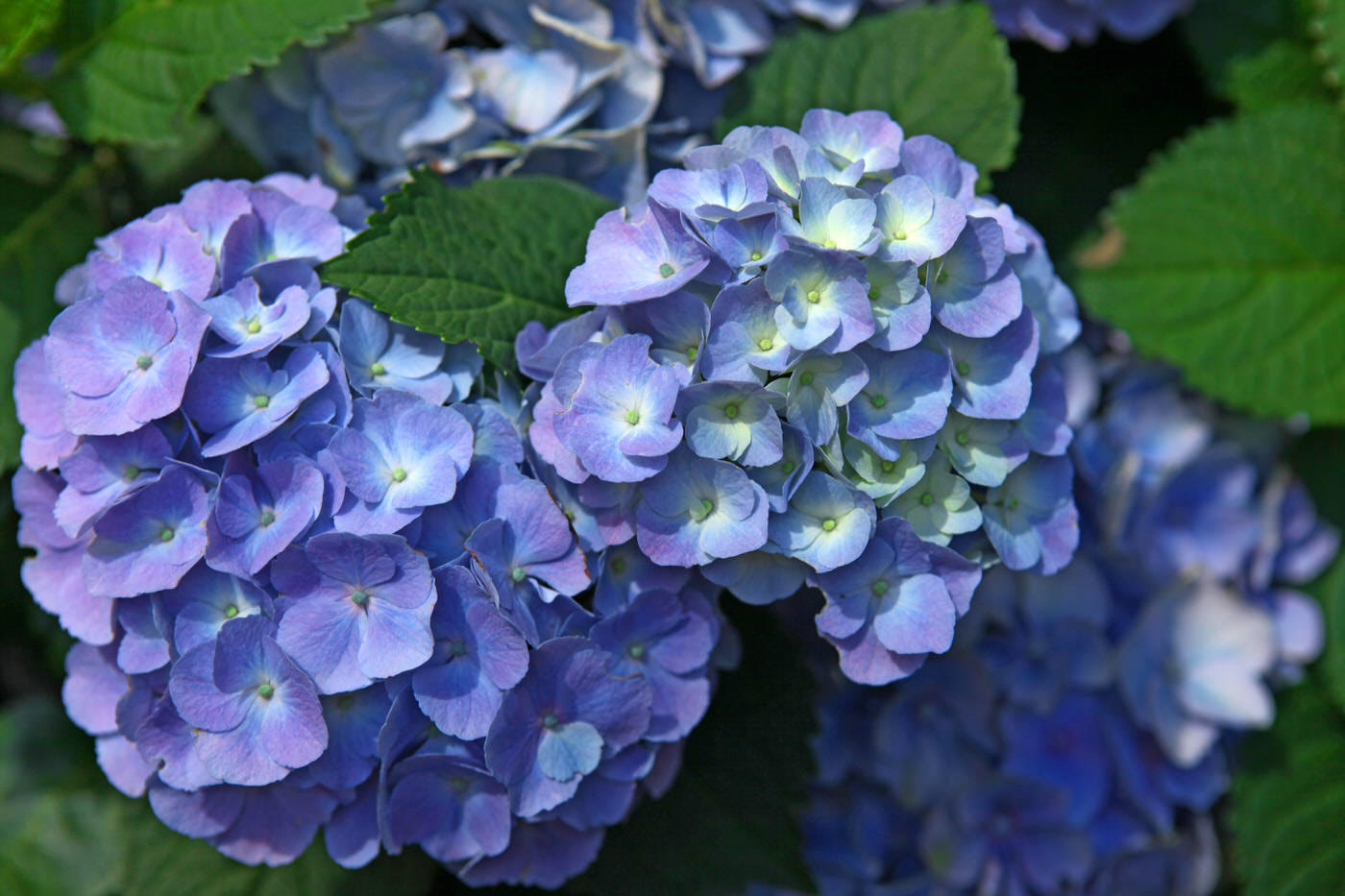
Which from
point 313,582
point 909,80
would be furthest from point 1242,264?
point 313,582

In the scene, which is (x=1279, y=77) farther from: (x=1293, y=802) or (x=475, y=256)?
(x=475, y=256)

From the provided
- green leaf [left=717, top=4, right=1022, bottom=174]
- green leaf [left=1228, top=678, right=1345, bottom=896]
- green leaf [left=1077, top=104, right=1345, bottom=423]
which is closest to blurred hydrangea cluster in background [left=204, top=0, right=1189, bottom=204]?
green leaf [left=717, top=4, right=1022, bottom=174]

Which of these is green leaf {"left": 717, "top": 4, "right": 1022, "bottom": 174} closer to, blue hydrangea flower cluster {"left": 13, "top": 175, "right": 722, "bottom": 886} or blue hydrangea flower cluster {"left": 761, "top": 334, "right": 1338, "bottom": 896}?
blue hydrangea flower cluster {"left": 761, "top": 334, "right": 1338, "bottom": 896}

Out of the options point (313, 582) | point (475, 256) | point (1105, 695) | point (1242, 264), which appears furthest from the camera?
point (1105, 695)

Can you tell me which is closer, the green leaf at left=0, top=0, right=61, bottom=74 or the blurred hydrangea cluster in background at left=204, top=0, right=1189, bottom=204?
the green leaf at left=0, top=0, right=61, bottom=74

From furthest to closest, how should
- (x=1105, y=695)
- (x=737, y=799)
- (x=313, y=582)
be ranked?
(x=1105, y=695) < (x=737, y=799) < (x=313, y=582)

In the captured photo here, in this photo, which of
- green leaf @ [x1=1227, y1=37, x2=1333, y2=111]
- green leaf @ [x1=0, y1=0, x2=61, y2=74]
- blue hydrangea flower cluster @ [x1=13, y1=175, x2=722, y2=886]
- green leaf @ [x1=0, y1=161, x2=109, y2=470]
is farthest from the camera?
green leaf @ [x1=1227, y1=37, x2=1333, y2=111]

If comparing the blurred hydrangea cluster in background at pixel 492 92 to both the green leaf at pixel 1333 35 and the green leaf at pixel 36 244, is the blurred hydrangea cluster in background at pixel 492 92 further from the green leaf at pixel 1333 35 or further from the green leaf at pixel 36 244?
the green leaf at pixel 1333 35
